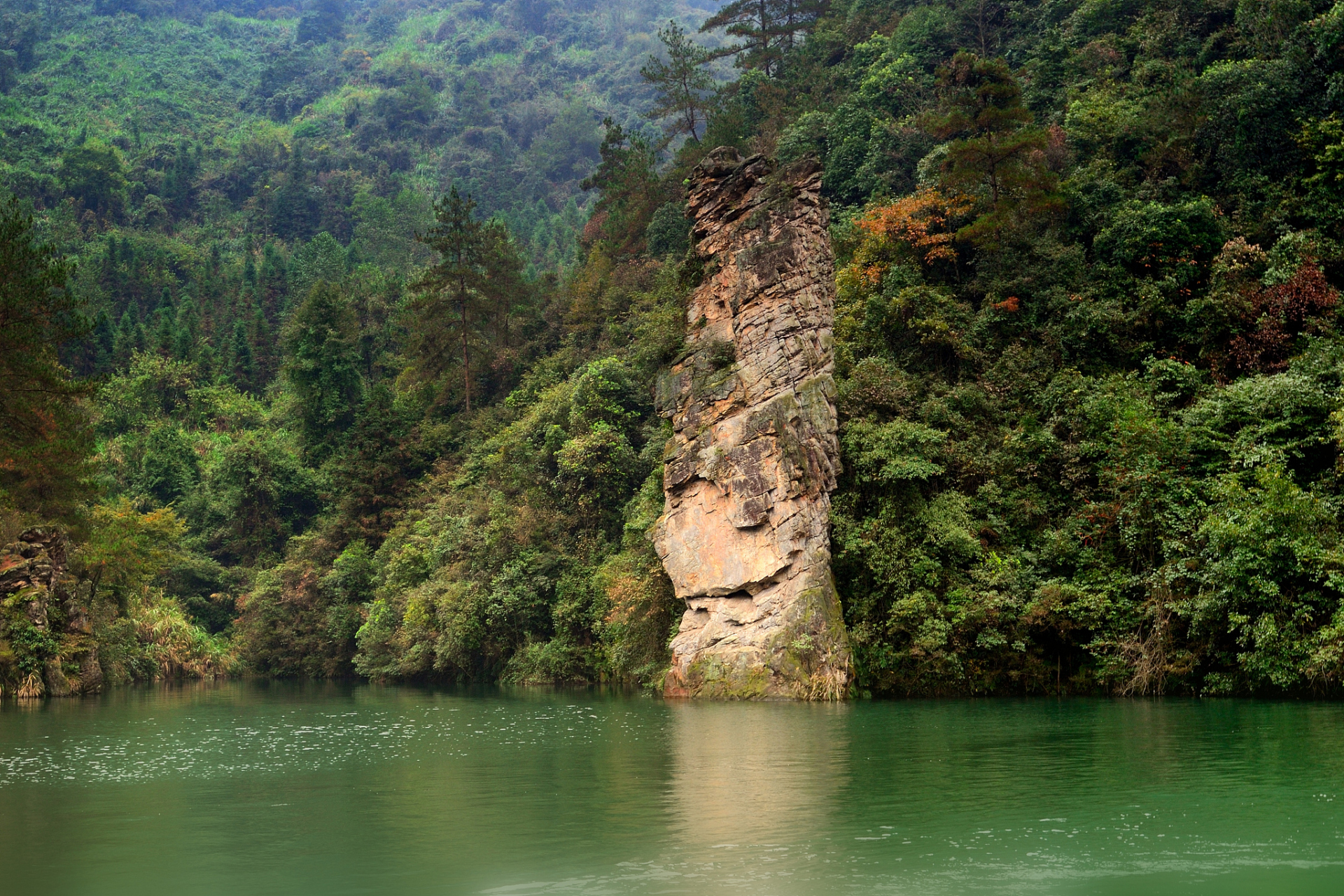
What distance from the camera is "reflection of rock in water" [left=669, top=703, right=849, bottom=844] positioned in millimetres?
13367

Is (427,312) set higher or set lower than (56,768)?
higher

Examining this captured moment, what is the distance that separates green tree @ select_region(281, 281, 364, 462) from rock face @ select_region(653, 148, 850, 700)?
3639 centimetres

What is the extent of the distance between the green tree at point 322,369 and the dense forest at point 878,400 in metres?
0.25

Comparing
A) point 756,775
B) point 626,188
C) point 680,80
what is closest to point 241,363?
point 626,188

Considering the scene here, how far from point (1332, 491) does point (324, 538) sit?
48465 millimetres

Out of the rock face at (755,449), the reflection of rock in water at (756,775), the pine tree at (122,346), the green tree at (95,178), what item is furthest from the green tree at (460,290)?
the green tree at (95,178)

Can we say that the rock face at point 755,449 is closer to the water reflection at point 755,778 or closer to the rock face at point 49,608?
the water reflection at point 755,778

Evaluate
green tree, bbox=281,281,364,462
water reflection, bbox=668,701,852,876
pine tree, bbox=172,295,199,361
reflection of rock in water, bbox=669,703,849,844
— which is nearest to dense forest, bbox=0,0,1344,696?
green tree, bbox=281,281,364,462

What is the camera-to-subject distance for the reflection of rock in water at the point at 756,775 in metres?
13.4

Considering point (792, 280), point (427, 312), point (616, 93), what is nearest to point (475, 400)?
point (427, 312)

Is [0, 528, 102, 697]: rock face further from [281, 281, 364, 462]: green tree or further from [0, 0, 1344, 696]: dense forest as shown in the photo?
[281, 281, 364, 462]: green tree

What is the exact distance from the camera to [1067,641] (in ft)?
103

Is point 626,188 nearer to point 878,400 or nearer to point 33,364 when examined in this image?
point 878,400

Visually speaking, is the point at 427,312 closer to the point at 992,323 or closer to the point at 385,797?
the point at 992,323
